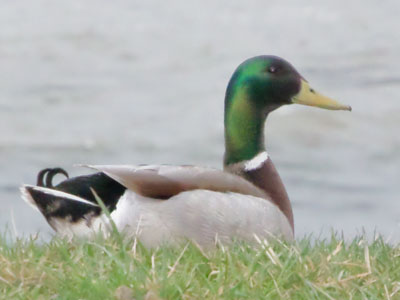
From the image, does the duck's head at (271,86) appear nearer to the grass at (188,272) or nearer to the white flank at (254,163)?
the white flank at (254,163)

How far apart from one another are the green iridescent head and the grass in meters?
1.73

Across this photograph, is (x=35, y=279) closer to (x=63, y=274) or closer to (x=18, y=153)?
(x=63, y=274)

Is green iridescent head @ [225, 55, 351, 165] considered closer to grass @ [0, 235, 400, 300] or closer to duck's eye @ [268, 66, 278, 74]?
duck's eye @ [268, 66, 278, 74]

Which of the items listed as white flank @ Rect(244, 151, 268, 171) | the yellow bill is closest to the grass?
white flank @ Rect(244, 151, 268, 171)

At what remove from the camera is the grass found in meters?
5.04

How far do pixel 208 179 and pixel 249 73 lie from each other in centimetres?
86

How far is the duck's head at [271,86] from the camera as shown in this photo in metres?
7.32

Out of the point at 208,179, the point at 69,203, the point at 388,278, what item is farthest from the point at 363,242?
the point at 69,203

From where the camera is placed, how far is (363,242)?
5.97 m

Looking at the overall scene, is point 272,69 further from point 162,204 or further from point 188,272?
point 188,272

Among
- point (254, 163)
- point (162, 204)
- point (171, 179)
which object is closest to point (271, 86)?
point (254, 163)

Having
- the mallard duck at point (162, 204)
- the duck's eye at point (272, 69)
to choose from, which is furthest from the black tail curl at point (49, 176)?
the duck's eye at point (272, 69)

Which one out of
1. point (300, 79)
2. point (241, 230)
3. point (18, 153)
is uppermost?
point (300, 79)

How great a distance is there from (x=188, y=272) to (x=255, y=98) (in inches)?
88.0
